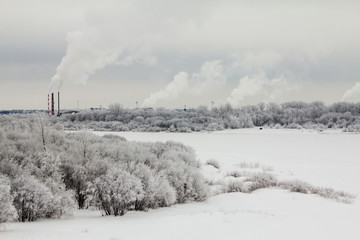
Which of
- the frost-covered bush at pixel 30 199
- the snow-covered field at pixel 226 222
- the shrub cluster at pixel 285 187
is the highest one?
the frost-covered bush at pixel 30 199

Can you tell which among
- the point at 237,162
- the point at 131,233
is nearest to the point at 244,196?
the point at 131,233

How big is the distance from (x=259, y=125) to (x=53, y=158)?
78.9 m

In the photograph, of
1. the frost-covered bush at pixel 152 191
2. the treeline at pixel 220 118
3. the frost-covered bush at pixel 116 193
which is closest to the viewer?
the frost-covered bush at pixel 116 193

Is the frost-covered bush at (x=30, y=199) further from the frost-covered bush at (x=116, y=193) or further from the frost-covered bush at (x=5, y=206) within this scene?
the frost-covered bush at (x=116, y=193)

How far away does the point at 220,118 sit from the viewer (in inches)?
3519

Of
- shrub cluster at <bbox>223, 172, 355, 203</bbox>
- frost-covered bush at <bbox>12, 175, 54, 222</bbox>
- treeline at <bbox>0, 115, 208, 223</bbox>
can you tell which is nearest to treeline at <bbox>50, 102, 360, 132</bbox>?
shrub cluster at <bbox>223, 172, 355, 203</bbox>

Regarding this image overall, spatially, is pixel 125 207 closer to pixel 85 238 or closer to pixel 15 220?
pixel 15 220

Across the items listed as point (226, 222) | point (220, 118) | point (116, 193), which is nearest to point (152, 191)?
point (116, 193)

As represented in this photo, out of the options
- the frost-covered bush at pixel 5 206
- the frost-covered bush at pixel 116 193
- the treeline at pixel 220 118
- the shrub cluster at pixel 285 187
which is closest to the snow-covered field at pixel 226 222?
the frost-covered bush at pixel 5 206

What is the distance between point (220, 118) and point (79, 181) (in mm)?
76676

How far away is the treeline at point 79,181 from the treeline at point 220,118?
59554 millimetres

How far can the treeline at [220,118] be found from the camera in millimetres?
79125

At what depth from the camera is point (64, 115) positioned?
274 feet

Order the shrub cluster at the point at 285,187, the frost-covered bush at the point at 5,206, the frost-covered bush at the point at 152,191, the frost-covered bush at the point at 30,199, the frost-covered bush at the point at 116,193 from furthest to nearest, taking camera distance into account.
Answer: the shrub cluster at the point at 285,187 < the frost-covered bush at the point at 152,191 < the frost-covered bush at the point at 116,193 < the frost-covered bush at the point at 30,199 < the frost-covered bush at the point at 5,206
